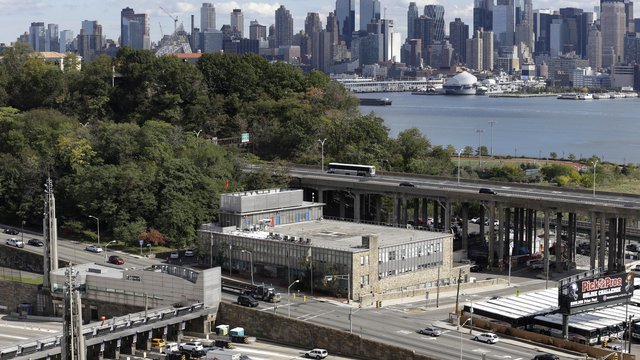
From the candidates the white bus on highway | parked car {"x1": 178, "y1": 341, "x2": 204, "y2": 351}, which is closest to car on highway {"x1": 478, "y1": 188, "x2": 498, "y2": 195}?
the white bus on highway

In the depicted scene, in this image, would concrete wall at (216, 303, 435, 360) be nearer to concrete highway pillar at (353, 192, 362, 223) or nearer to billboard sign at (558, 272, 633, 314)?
billboard sign at (558, 272, 633, 314)

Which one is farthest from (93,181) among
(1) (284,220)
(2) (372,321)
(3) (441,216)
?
(2) (372,321)

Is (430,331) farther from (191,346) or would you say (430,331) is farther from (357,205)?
(357,205)

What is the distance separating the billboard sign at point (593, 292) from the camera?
56250 mm

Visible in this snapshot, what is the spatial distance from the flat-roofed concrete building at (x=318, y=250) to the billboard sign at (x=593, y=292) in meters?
14.1

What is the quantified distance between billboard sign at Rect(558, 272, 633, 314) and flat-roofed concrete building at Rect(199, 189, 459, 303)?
1410 cm

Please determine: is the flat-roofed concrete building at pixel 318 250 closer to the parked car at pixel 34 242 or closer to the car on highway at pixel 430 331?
the car on highway at pixel 430 331

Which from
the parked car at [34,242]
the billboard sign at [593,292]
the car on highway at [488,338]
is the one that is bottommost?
the car on highway at [488,338]

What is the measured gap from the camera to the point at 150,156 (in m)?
97.8

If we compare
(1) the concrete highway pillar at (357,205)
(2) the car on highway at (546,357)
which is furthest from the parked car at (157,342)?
(1) the concrete highway pillar at (357,205)

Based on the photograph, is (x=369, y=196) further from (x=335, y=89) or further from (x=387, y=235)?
(x=335, y=89)

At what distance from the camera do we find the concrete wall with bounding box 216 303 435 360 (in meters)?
53.9

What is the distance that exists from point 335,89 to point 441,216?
101 feet

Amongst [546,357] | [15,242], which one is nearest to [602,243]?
[546,357]
